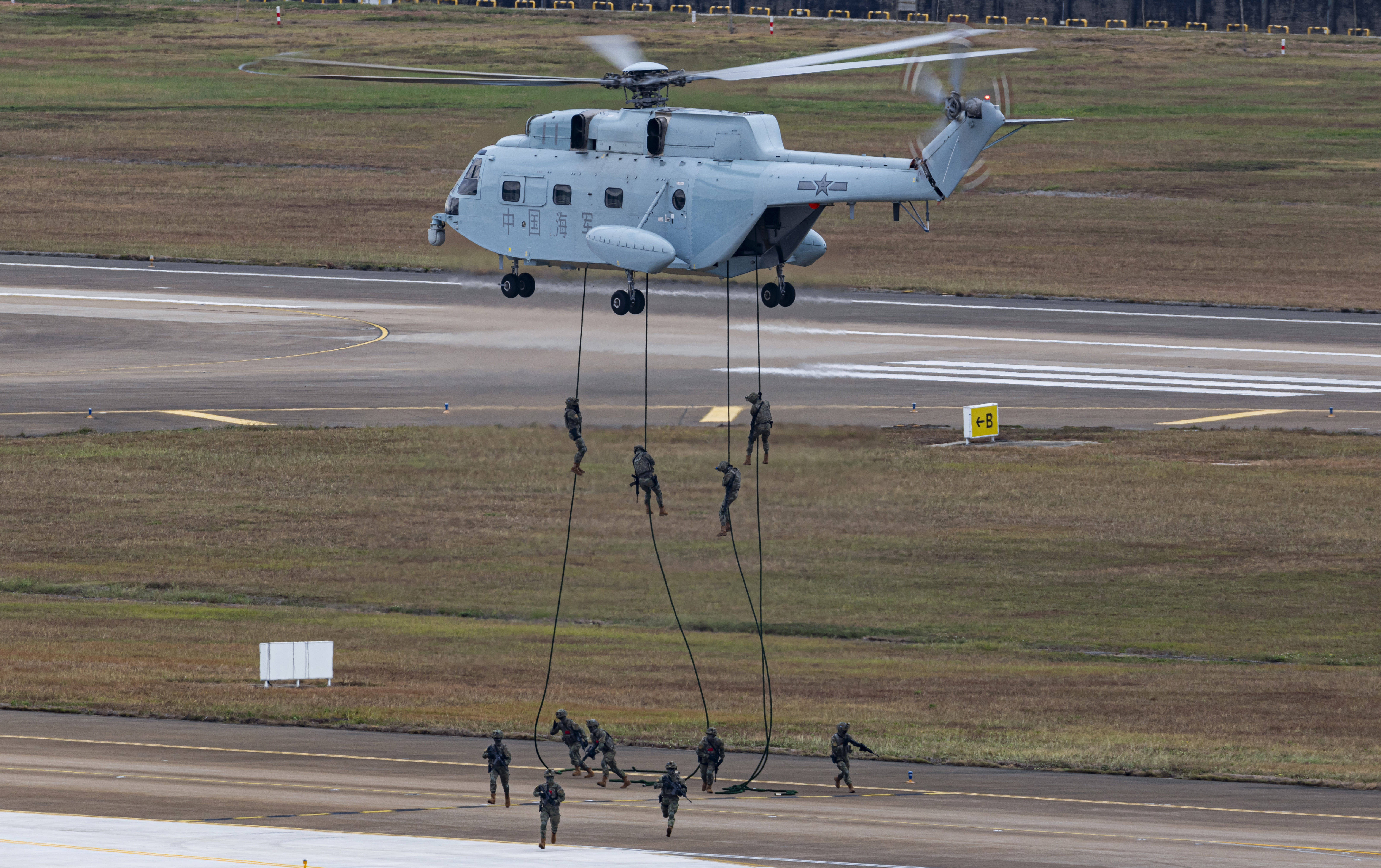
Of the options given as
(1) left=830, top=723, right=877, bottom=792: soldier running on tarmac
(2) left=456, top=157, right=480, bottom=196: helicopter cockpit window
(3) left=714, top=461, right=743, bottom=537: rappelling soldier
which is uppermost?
(2) left=456, top=157, right=480, bottom=196: helicopter cockpit window

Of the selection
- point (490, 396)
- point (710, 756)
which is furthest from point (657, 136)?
point (490, 396)

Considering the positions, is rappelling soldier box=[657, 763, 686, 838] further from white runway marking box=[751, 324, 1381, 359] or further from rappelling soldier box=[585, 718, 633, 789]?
white runway marking box=[751, 324, 1381, 359]

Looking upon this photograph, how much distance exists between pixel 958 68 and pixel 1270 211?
11873 centimetres

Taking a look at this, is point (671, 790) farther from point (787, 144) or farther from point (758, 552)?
point (787, 144)

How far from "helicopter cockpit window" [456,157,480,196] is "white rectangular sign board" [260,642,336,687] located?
2312 cm

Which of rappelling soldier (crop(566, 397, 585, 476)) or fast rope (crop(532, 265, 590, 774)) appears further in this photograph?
fast rope (crop(532, 265, 590, 774))

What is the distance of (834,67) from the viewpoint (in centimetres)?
4091

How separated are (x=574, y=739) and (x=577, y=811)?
9348mm

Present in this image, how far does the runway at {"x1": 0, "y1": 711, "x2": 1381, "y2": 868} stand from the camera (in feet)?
162

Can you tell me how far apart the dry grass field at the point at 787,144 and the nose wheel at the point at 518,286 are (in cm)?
6792

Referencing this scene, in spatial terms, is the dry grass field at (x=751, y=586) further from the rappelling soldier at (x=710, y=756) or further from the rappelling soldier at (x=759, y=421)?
the rappelling soldier at (x=710, y=756)

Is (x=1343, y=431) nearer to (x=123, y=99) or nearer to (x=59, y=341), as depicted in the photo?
(x=59, y=341)

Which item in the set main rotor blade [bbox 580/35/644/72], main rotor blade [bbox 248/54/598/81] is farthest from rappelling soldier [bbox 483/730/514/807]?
main rotor blade [bbox 580/35/644/72]

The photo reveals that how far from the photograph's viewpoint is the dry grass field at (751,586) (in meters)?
65.6
